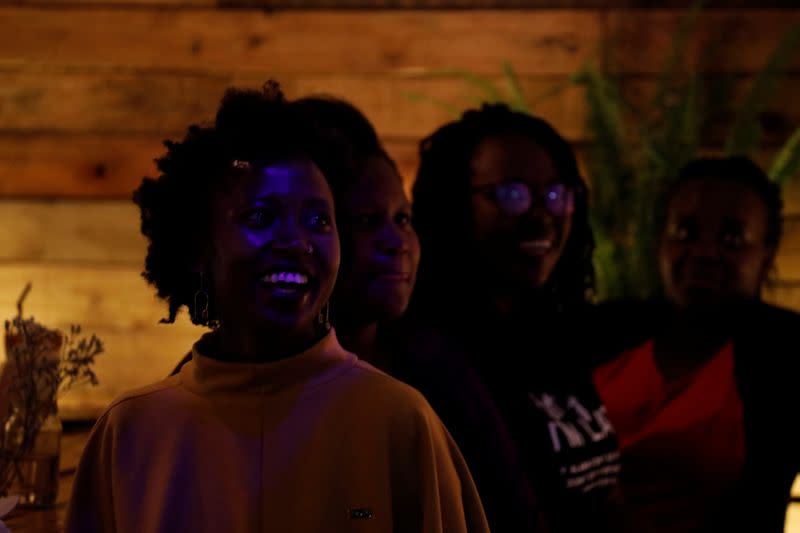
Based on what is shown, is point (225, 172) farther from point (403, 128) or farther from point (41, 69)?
point (41, 69)

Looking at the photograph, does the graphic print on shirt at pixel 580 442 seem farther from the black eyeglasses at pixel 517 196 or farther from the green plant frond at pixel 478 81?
the green plant frond at pixel 478 81

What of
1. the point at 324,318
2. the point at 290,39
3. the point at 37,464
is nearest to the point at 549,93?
the point at 290,39

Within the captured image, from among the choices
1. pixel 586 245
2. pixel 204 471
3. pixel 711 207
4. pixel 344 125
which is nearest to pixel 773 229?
pixel 711 207

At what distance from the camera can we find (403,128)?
3.66 meters

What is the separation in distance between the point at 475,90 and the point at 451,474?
263cm

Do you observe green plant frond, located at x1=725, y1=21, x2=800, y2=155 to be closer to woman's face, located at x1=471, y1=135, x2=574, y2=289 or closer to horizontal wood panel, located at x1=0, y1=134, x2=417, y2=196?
horizontal wood panel, located at x1=0, y1=134, x2=417, y2=196

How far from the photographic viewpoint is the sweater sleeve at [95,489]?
1139mm

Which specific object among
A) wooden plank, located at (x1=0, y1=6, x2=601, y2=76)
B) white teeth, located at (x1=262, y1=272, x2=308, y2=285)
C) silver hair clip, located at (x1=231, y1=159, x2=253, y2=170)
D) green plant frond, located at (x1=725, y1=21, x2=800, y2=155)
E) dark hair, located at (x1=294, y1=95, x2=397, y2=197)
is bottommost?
white teeth, located at (x1=262, y1=272, x2=308, y2=285)

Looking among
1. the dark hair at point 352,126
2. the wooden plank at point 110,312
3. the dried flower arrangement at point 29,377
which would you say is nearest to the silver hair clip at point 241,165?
the dark hair at point 352,126

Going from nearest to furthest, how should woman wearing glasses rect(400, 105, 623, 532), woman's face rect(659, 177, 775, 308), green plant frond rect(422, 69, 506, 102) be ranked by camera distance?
1. woman wearing glasses rect(400, 105, 623, 532)
2. woman's face rect(659, 177, 775, 308)
3. green plant frond rect(422, 69, 506, 102)

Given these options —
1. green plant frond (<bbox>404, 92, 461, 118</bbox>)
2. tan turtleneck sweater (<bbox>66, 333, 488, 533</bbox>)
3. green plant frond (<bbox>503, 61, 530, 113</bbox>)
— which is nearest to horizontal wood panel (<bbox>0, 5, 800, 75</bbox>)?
green plant frond (<bbox>404, 92, 461, 118</bbox>)

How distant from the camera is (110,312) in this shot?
3668mm

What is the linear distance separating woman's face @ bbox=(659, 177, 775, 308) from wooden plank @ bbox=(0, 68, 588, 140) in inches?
50.5

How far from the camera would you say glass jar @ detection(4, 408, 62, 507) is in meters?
1.79
